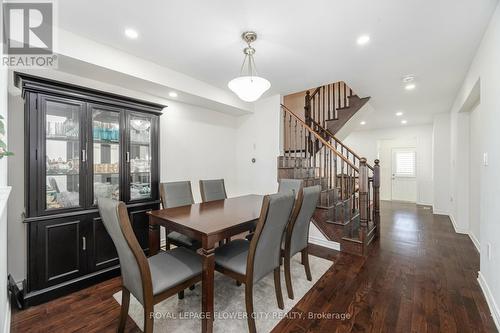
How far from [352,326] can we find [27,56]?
380 cm

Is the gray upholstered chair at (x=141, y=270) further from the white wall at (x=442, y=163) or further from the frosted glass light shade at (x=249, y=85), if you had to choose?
the white wall at (x=442, y=163)

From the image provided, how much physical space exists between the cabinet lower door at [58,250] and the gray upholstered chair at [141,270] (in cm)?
102

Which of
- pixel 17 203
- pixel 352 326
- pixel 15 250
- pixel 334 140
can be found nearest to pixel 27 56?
pixel 17 203

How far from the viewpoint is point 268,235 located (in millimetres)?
1656

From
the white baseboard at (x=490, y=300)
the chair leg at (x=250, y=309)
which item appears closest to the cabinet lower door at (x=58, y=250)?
the chair leg at (x=250, y=309)

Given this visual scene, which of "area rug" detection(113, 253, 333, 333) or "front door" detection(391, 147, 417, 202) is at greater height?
"front door" detection(391, 147, 417, 202)

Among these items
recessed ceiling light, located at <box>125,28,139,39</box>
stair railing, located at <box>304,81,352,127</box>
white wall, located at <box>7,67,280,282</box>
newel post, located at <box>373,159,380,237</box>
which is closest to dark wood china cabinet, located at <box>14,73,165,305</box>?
white wall, located at <box>7,67,280,282</box>

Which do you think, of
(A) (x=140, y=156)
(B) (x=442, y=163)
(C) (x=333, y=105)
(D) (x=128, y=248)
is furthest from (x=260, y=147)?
(B) (x=442, y=163)

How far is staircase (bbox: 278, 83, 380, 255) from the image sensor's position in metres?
3.11

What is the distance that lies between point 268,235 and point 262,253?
151 mm

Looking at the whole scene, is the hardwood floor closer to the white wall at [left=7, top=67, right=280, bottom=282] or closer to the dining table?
the dining table

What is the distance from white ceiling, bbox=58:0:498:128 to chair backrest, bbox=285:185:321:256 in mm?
1547

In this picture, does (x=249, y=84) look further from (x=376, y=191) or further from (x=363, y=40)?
(x=376, y=191)

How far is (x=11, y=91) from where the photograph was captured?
82.8 inches
